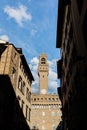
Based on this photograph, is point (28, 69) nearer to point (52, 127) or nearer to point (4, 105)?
point (4, 105)

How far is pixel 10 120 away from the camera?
26.0 meters

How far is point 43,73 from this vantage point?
362 feet

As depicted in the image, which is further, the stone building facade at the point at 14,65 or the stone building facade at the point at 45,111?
the stone building facade at the point at 45,111

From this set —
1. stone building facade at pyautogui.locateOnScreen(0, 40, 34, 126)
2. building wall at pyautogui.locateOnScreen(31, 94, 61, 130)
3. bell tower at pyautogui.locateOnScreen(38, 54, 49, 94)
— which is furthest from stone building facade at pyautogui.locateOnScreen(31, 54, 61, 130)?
stone building facade at pyautogui.locateOnScreen(0, 40, 34, 126)

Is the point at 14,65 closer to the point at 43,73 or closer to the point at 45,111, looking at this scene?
the point at 45,111

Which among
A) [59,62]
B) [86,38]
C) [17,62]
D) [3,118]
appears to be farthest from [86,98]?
[59,62]

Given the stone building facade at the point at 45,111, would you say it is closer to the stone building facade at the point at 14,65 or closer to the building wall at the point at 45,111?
the building wall at the point at 45,111

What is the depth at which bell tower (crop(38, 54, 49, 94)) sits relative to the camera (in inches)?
4099

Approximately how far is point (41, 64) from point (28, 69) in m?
75.2

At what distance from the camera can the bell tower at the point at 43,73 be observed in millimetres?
104125

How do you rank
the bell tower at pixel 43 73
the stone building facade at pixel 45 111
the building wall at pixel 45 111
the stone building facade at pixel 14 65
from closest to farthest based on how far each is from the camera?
the stone building facade at pixel 14 65 → the stone building facade at pixel 45 111 → the building wall at pixel 45 111 → the bell tower at pixel 43 73

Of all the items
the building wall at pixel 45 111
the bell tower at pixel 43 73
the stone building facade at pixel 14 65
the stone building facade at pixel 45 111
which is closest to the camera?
the stone building facade at pixel 14 65

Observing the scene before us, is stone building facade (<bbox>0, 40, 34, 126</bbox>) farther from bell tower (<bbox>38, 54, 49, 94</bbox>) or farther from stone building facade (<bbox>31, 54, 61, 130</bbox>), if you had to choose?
bell tower (<bbox>38, 54, 49, 94</bbox>)


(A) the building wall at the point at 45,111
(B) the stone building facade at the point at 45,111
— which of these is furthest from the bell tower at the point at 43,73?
(A) the building wall at the point at 45,111
